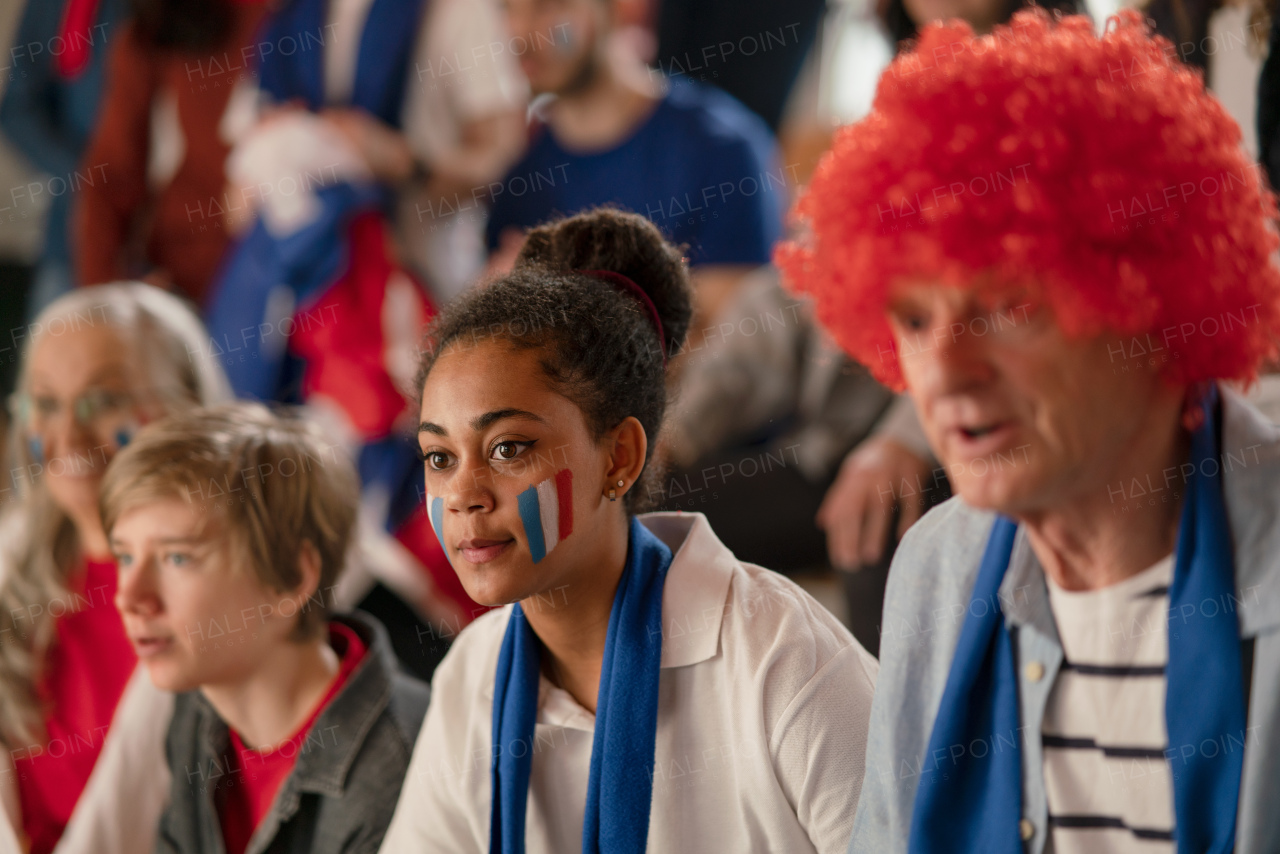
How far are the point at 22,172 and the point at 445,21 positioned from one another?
155 centimetres

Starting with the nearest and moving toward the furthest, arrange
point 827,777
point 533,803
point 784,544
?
point 827,777
point 533,803
point 784,544

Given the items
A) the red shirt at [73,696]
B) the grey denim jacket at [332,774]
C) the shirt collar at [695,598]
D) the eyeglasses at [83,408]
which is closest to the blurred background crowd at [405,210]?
the eyeglasses at [83,408]

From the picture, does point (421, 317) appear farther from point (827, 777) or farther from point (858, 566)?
point (827, 777)

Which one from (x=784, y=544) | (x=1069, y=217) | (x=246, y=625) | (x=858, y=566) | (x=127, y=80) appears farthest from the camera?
(x=127, y=80)

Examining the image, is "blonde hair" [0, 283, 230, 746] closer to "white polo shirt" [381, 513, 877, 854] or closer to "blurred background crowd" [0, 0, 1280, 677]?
"blurred background crowd" [0, 0, 1280, 677]

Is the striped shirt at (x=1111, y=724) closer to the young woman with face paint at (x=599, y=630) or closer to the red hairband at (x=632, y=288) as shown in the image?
the young woman with face paint at (x=599, y=630)

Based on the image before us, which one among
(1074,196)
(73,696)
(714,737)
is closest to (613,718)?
(714,737)

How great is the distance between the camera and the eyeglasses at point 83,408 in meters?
1.87

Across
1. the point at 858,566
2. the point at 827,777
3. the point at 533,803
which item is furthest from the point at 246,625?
the point at 858,566

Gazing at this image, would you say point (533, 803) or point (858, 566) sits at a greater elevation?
point (858, 566)

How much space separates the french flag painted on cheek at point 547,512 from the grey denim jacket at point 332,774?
1.56ft

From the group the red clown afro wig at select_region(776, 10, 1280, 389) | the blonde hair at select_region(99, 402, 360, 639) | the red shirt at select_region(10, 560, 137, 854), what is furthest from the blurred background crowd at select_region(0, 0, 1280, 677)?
the red clown afro wig at select_region(776, 10, 1280, 389)

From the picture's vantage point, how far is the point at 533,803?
128 cm

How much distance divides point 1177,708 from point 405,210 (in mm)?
2686
